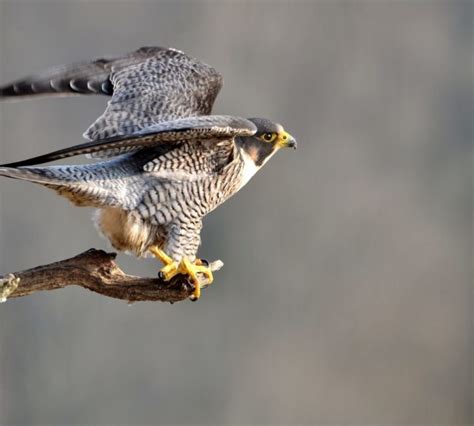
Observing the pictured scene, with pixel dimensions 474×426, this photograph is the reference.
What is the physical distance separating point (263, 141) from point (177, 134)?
0.90m

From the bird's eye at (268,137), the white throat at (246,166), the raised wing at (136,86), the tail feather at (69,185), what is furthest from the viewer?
the raised wing at (136,86)

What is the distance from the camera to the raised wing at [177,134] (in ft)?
14.0

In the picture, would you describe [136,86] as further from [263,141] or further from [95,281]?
[95,281]

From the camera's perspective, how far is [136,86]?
557 cm

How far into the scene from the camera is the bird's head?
5.17 meters

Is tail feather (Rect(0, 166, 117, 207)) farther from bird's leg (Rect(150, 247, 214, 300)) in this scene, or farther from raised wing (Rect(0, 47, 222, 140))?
raised wing (Rect(0, 47, 222, 140))

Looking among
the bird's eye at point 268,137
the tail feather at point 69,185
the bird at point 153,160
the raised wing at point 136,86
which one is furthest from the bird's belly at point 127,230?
the bird's eye at point 268,137

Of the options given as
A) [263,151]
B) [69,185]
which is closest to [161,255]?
[69,185]

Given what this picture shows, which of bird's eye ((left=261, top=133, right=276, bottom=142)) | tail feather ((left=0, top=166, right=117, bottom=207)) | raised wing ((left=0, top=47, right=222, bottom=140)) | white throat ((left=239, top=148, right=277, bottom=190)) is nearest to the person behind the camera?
tail feather ((left=0, top=166, right=117, bottom=207))

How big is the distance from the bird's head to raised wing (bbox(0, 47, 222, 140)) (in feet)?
1.78

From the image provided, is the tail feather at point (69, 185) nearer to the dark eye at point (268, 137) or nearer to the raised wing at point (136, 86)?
the raised wing at point (136, 86)

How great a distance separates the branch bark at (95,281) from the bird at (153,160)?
90 mm

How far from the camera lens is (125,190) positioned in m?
Result: 4.64

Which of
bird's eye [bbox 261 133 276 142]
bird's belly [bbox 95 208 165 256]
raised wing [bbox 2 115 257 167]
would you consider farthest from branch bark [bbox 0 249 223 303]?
bird's eye [bbox 261 133 276 142]
